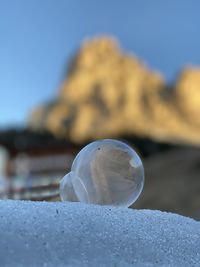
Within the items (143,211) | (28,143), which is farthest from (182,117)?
(143,211)

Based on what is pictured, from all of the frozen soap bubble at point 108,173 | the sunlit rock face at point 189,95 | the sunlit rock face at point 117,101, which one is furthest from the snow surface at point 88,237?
the sunlit rock face at point 189,95

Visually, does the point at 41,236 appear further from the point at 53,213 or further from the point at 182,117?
the point at 182,117

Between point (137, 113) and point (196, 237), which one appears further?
point (137, 113)

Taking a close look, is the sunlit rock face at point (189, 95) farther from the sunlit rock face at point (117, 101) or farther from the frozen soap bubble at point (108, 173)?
the frozen soap bubble at point (108, 173)

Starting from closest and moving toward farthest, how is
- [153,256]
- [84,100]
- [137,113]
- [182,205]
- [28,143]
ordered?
1. [153,256]
2. [182,205]
3. [28,143]
4. [137,113]
5. [84,100]

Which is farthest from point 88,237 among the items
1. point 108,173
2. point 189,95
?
point 189,95
